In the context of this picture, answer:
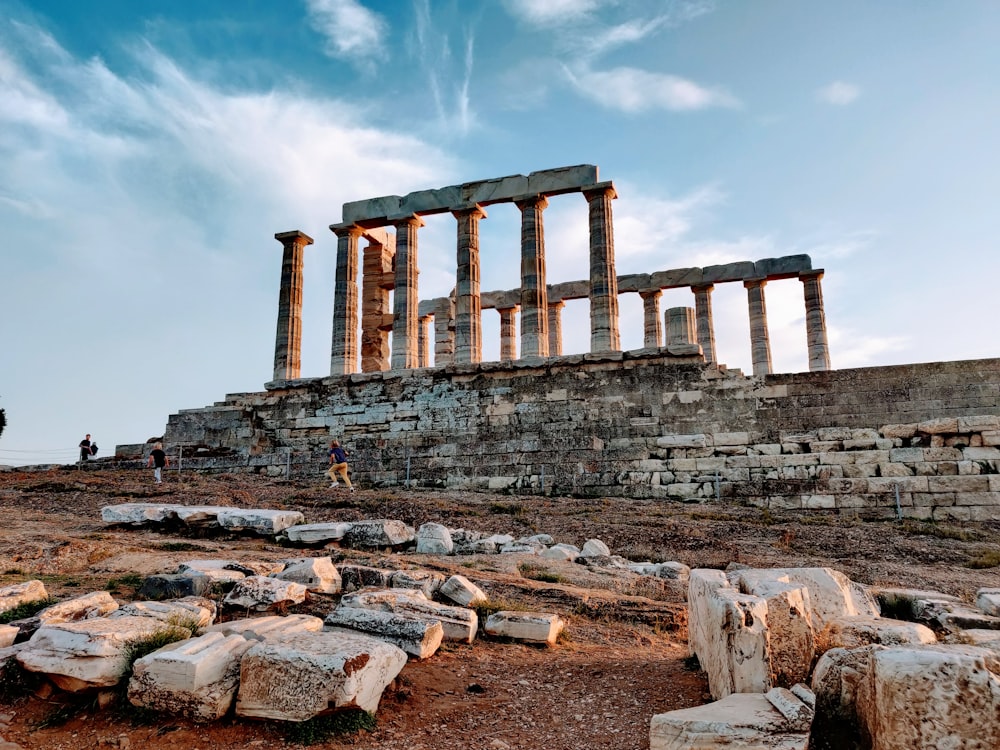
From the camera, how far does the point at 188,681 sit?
14.8 ft

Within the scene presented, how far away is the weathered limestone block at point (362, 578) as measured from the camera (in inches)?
302

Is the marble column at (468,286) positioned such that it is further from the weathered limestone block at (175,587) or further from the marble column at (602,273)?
the weathered limestone block at (175,587)

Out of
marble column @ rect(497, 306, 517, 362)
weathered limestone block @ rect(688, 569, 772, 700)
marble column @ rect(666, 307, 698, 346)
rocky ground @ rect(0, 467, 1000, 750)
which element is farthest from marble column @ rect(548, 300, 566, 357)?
weathered limestone block @ rect(688, 569, 772, 700)

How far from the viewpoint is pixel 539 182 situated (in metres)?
23.1

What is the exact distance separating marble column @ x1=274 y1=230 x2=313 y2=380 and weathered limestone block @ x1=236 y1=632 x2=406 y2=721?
1998 centimetres

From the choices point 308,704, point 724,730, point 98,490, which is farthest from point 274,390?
point 724,730

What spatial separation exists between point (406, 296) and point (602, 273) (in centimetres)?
658

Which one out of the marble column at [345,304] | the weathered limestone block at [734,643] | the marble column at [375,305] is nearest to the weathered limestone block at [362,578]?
the weathered limestone block at [734,643]

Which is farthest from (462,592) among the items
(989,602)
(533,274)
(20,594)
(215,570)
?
(533,274)

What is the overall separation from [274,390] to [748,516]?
48.1 ft

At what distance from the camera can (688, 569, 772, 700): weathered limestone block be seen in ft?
13.5

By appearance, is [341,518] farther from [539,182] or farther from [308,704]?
[539,182]

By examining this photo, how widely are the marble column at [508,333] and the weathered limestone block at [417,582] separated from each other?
23.0m

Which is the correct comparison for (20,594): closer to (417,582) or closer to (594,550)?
(417,582)
